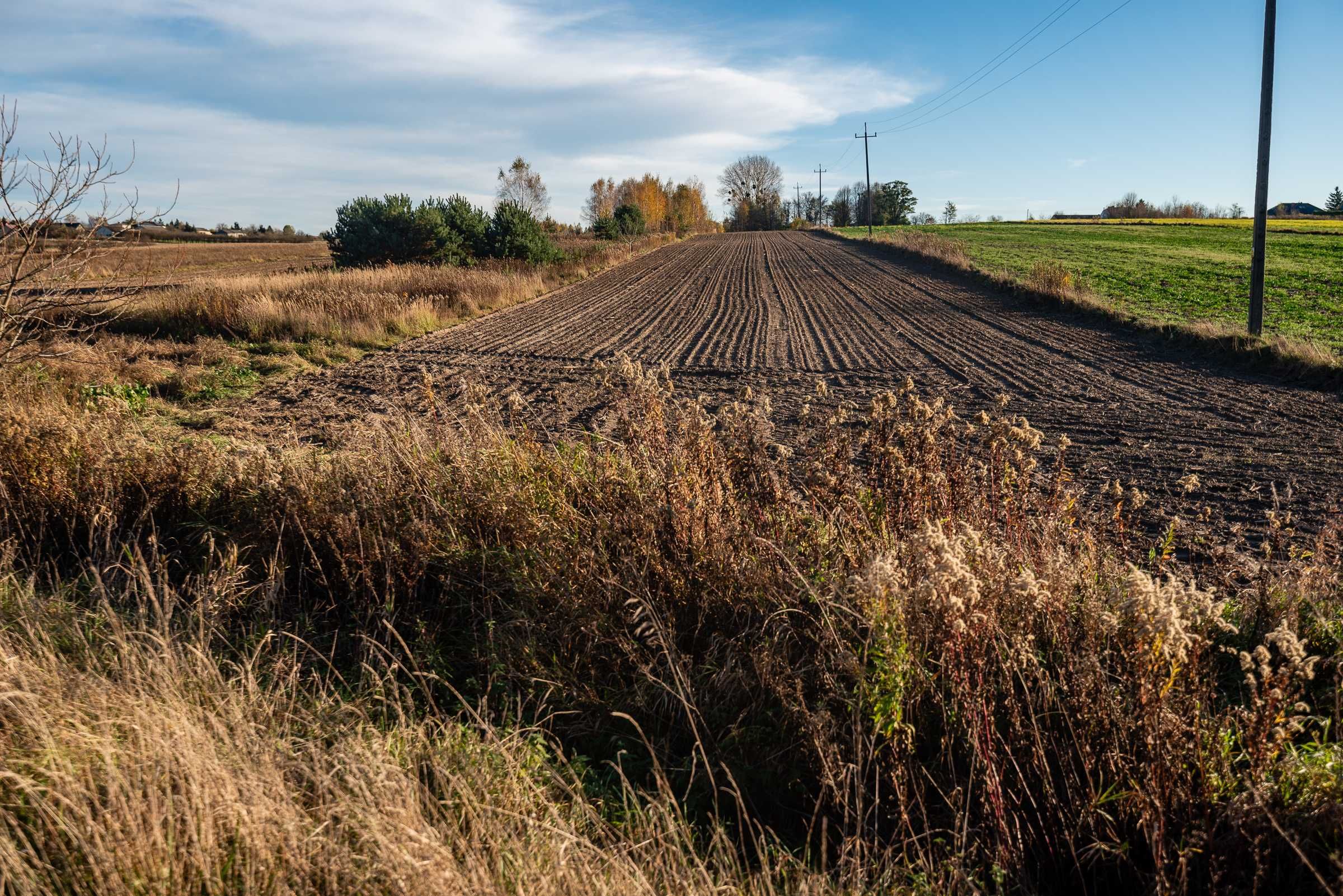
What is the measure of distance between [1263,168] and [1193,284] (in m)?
11.1

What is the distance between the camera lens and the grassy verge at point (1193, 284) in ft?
44.2

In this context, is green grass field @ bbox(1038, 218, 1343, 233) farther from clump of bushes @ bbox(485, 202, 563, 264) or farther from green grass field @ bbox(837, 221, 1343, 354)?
clump of bushes @ bbox(485, 202, 563, 264)

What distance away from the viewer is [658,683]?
3.44m

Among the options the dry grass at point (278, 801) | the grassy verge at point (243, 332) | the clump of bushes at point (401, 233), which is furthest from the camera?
the clump of bushes at point (401, 233)

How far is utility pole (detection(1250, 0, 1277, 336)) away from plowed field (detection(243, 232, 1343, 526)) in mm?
1634

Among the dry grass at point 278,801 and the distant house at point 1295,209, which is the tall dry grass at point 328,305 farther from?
the distant house at point 1295,209

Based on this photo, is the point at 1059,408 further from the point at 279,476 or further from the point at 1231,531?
the point at 279,476

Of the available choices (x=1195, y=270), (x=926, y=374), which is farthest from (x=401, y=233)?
(x=1195, y=270)

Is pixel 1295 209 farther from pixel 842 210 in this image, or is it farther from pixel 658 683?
pixel 658 683

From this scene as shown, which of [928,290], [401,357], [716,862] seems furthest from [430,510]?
[928,290]

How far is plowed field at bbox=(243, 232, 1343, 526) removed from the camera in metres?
8.27

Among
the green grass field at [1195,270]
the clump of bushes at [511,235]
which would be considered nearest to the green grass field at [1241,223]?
the green grass field at [1195,270]

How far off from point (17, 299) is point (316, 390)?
5.98 meters

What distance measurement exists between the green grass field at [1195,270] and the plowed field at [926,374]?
2.95 meters
